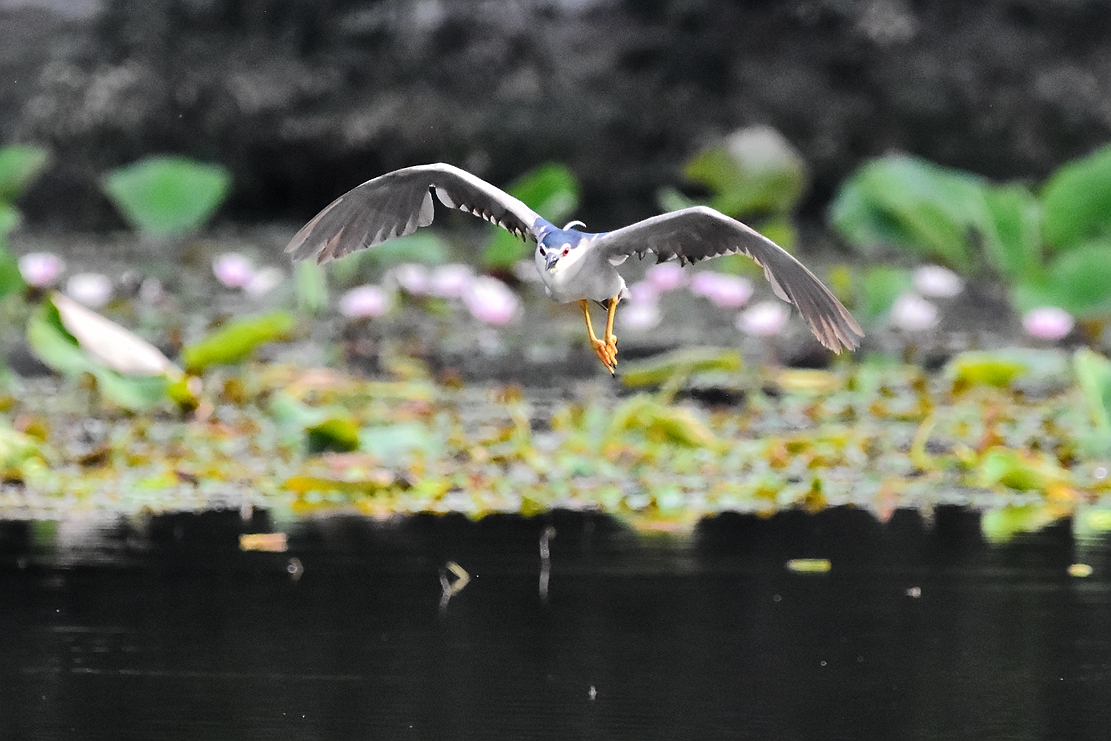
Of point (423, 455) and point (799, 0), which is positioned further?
point (799, 0)

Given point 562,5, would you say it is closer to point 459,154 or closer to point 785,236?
point 459,154

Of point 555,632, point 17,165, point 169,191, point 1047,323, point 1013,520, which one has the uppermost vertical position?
point 169,191

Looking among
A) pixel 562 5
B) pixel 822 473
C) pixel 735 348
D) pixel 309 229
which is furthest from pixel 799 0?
pixel 309 229

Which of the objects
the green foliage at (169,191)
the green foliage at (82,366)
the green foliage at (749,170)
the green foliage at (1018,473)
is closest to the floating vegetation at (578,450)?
the green foliage at (1018,473)

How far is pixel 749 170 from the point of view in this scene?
8164 millimetres

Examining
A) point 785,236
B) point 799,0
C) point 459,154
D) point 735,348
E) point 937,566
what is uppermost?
point 799,0

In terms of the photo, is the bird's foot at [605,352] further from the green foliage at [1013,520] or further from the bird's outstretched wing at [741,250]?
the green foliage at [1013,520]

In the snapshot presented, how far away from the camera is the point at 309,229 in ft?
11.5

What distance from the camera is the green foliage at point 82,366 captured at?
522 cm

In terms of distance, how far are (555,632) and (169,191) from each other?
5685mm

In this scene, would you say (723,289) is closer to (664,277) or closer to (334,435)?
(664,277)

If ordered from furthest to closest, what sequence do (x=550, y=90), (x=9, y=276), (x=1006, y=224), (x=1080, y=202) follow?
(x=550, y=90) < (x=1080, y=202) < (x=1006, y=224) < (x=9, y=276)

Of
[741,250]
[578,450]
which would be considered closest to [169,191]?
[578,450]

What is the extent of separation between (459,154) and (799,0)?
2.27 meters
